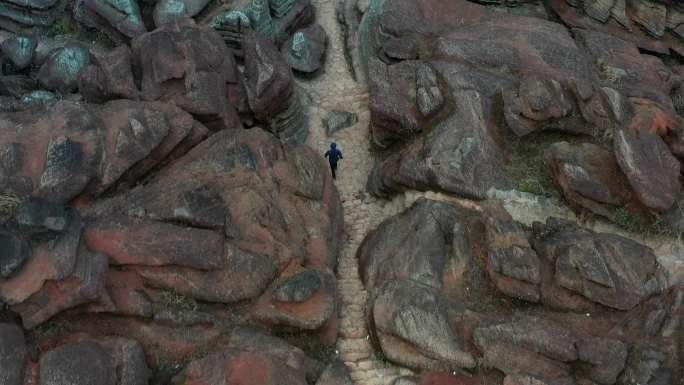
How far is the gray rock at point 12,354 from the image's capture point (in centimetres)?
1026

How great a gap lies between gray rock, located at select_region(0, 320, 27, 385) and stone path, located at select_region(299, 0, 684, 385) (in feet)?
18.3

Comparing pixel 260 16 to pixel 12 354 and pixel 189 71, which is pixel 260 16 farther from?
pixel 12 354

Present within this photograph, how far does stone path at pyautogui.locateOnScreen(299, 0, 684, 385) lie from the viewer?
12953 mm

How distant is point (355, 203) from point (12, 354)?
866 centimetres

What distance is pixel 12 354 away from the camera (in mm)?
10531

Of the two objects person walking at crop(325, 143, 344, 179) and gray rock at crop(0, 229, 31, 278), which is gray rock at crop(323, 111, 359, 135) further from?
gray rock at crop(0, 229, 31, 278)

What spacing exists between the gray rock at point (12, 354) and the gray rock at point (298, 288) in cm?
429

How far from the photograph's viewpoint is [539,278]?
12.5m

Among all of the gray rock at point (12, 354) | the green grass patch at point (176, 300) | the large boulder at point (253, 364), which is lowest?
the large boulder at point (253, 364)

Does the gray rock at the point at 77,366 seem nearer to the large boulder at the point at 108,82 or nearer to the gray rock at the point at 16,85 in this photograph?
the large boulder at the point at 108,82

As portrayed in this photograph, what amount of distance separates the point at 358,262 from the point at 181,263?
435 cm

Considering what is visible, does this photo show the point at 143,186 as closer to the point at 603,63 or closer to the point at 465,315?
the point at 465,315

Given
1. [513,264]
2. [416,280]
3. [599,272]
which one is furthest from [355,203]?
[599,272]

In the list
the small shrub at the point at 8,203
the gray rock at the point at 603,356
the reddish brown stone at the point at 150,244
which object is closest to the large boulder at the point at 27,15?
the small shrub at the point at 8,203
